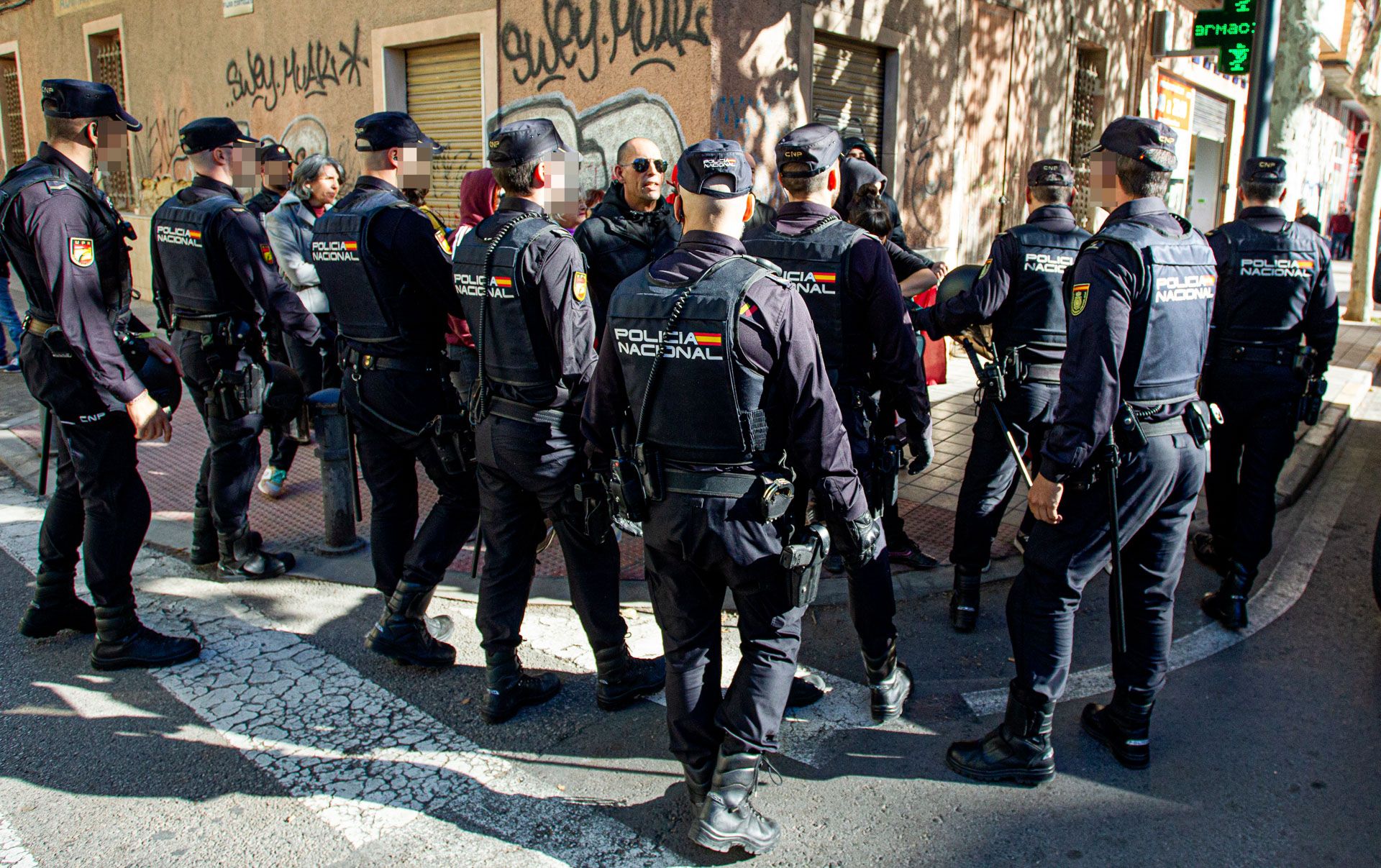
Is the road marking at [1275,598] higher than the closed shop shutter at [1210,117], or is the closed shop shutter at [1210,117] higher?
the closed shop shutter at [1210,117]

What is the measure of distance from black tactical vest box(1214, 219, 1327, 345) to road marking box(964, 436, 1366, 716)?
117 cm

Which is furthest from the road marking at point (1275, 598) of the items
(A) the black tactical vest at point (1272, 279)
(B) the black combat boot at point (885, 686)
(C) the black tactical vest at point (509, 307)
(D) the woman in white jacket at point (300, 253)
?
(D) the woman in white jacket at point (300, 253)

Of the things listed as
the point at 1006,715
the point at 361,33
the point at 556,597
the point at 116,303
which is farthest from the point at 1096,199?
the point at 361,33

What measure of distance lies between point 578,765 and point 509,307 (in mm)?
1552

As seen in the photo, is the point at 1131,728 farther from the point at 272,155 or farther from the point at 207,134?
the point at 272,155

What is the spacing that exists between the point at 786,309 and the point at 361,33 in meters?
8.63

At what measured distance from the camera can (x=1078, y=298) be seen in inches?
125

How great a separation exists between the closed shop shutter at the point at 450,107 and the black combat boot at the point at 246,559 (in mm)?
4912

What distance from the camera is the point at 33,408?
8.26m

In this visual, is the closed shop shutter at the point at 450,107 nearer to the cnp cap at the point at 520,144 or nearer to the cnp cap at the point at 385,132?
the cnp cap at the point at 385,132

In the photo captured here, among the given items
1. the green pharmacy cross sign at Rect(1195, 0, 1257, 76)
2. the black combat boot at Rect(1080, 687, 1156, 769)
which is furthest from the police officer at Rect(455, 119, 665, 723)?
the green pharmacy cross sign at Rect(1195, 0, 1257, 76)

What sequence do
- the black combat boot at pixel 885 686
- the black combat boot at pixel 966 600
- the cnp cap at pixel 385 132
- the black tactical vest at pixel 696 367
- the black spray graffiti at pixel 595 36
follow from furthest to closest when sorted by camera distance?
1. the black spray graffiti at pixel 595 36
2. the black combat boot at pixel 966 600
3. the cnp cap at pixel 385 132
4. the black combat boot at pixel 885 686
5. the black tactical vest at pixel 696 367

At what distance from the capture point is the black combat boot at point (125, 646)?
3914mm

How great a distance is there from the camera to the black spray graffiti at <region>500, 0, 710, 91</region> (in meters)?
7.43
